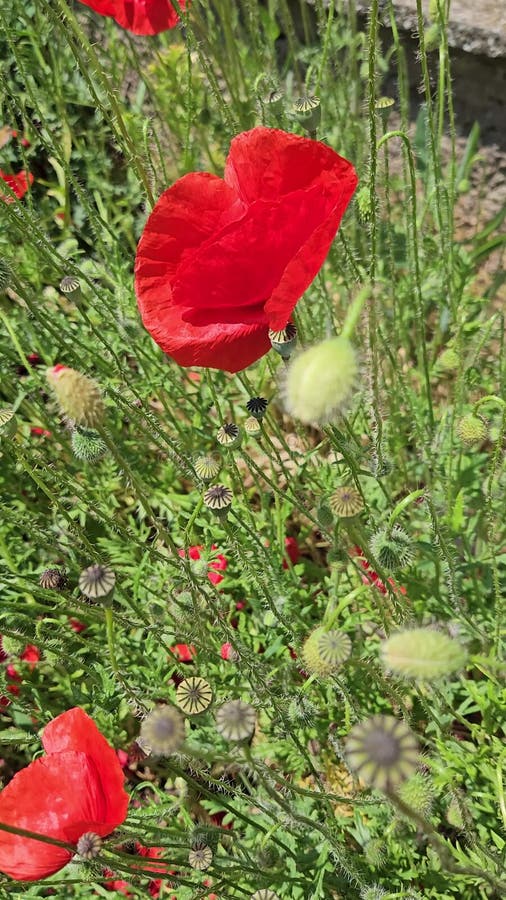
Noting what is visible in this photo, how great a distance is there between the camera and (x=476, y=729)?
5.47 ft

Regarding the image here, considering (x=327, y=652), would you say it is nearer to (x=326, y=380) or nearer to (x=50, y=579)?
(x=326, y=380)

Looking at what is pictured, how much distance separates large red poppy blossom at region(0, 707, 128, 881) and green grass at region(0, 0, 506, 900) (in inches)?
2.4

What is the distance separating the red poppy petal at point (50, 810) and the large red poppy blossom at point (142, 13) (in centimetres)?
173

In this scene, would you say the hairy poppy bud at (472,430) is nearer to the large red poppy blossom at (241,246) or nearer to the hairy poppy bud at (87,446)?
the large red poppy blossom at (241,246)

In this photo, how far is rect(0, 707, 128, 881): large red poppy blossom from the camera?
1.22 m

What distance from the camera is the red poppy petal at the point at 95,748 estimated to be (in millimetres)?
1215

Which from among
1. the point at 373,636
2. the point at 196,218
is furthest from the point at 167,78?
the point at 373,636

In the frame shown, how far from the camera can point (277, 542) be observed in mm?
2088

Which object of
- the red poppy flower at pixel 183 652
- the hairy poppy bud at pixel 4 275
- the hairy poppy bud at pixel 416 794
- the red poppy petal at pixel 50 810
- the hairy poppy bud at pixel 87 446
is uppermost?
the hairy poppy bud at pixel 4 275

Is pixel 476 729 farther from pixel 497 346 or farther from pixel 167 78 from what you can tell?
pixel 167 78

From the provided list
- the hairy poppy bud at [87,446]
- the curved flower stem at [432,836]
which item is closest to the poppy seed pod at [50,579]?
the hairy poppy bud at [87,446]

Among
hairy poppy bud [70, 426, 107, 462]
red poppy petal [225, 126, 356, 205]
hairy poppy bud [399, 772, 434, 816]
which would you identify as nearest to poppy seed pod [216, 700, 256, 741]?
hairy poppy bud [399, 772, 434, 816]

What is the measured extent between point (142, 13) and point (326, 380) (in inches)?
63.4

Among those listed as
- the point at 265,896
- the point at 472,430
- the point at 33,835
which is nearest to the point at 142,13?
the point at 472,430
